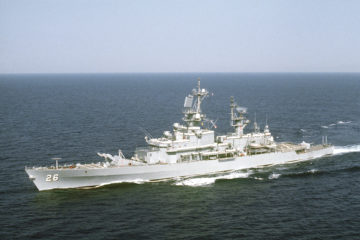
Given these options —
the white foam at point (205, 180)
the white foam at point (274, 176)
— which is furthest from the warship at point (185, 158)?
the white foam at point (274, 176)

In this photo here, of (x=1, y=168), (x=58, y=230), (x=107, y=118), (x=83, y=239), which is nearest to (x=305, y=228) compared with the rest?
(x=83, y=239)

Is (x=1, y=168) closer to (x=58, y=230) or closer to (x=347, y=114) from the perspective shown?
(x=58, y=230)

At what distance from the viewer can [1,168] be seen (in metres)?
48.9

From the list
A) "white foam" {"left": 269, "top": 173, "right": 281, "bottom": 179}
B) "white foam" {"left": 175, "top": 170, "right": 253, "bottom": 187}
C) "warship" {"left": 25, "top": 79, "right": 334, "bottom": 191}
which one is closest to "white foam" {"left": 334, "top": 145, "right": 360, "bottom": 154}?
"warship" {"left": 25, "top": 79, "right": 334, "bottom": 191}

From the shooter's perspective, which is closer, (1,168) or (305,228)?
(305,228)

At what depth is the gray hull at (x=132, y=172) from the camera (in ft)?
141

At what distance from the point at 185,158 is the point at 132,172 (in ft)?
26.4

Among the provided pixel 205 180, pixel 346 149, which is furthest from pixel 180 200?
pixel 346 149

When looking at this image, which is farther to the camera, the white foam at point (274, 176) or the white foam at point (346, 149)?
the white foam at point (346, 149)

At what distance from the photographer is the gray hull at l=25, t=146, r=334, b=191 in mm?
42875

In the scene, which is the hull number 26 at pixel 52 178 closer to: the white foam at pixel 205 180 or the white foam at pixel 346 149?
the white foam at pixel 205 180

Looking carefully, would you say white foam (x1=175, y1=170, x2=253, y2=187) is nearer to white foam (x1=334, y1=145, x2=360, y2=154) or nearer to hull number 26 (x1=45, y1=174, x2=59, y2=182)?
hull number 26 (x1=45, y1=174, x2=59, y2=182)

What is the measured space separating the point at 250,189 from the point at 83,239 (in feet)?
69.3

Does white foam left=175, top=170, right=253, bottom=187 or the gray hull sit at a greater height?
the gray hull
